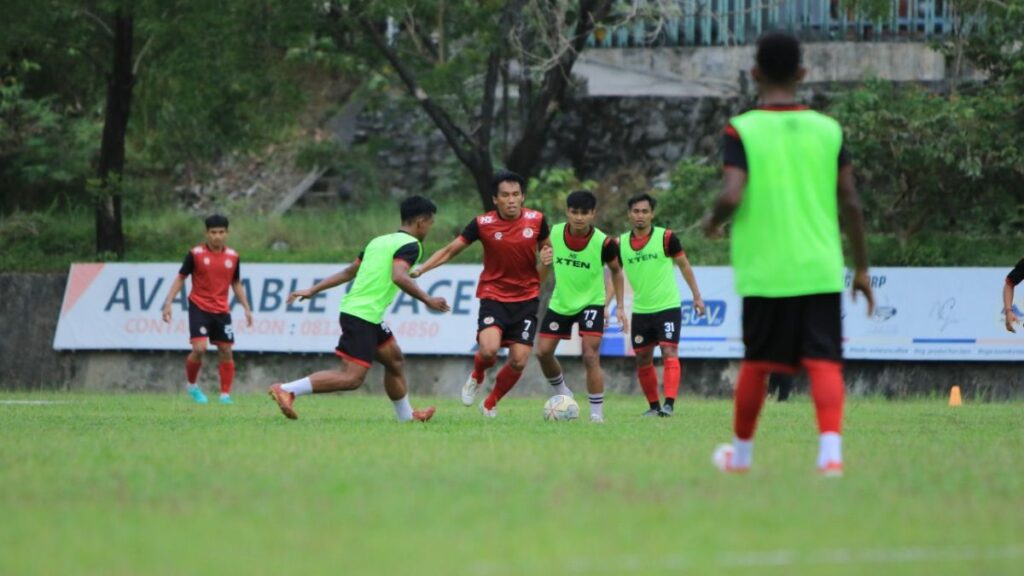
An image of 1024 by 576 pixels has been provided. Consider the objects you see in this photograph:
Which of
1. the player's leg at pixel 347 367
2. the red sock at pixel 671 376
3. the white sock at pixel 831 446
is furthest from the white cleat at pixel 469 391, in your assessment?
the white sock at pixel 831 446

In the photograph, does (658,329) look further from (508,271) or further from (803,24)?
(803,24)

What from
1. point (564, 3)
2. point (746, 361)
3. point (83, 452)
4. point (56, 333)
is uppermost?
point (564, 3)

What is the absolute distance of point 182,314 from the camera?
26.4 meters

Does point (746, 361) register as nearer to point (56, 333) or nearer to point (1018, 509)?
point (1018, 509)

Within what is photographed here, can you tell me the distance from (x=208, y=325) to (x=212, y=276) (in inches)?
25.1

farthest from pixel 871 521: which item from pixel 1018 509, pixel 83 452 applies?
pixel 83 452

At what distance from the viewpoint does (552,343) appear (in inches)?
604

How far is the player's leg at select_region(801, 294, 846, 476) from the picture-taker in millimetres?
8219

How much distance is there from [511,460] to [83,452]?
2.71m

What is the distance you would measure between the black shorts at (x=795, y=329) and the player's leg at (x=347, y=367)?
19.1 feet

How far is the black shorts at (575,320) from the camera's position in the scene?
50.6ft

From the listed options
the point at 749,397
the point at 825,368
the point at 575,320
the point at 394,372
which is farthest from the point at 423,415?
the point at 825,368

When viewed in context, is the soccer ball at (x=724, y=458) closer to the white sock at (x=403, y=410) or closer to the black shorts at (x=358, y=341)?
the black shorts at (x=358, y=341)

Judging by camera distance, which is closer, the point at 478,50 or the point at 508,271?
the point at 508,271
